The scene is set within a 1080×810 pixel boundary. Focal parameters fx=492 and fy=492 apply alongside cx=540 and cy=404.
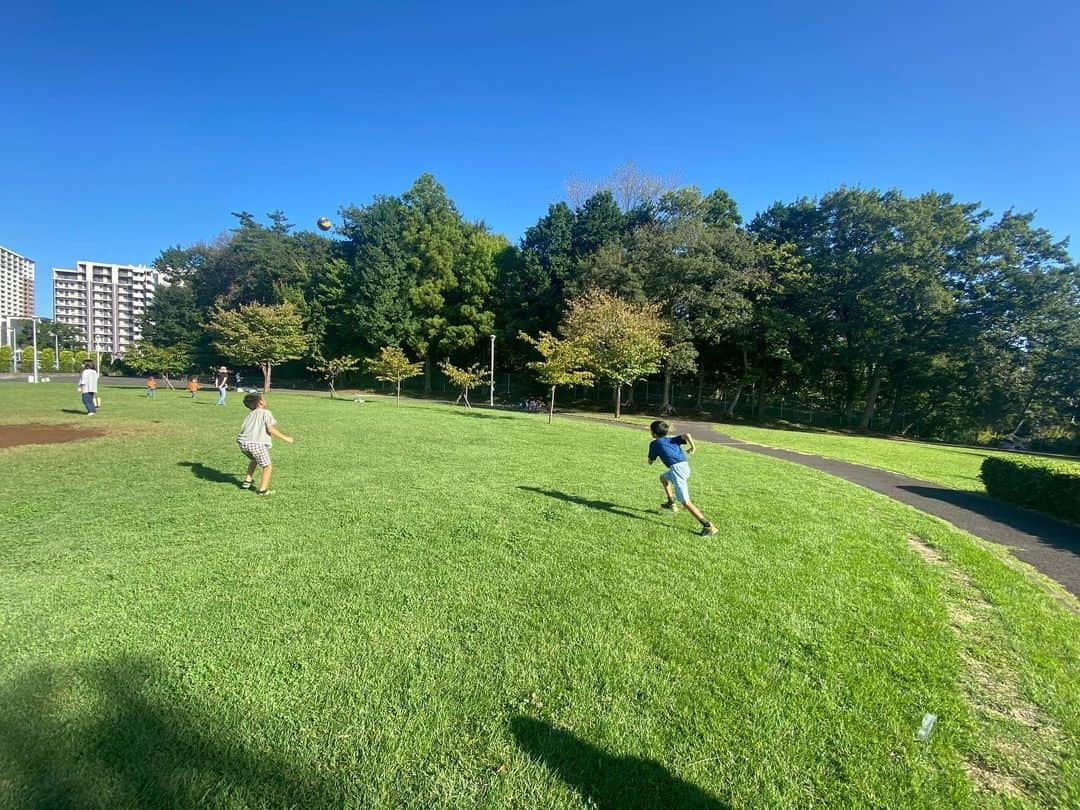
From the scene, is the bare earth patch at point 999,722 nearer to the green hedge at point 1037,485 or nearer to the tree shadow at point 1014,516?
the tree shadow at point 1014,516

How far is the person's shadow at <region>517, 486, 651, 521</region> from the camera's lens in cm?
679

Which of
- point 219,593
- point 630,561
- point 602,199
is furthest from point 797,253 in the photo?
point 219,593

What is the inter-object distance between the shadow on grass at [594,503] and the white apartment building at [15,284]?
604 ft

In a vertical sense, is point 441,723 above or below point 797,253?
below

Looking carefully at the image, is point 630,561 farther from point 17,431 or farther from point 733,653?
point 17,431

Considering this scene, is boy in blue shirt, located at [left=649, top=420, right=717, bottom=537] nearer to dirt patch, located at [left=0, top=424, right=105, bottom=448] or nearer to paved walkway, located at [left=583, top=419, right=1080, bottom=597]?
paved walkway, located at [left=583, top=419, right=1080, bottom=597]

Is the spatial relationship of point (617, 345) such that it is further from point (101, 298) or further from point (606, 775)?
point (101, 298)

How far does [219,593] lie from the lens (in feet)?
12.8

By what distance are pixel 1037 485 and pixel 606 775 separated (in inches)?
429

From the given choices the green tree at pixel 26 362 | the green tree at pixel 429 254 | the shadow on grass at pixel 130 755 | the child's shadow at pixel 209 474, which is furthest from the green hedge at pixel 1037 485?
the green tree at pixel 26 362

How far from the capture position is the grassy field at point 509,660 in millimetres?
2271

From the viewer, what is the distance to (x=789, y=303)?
32.7 metres

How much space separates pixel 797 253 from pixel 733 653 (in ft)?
119

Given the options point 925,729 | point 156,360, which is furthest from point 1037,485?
point 156,360
